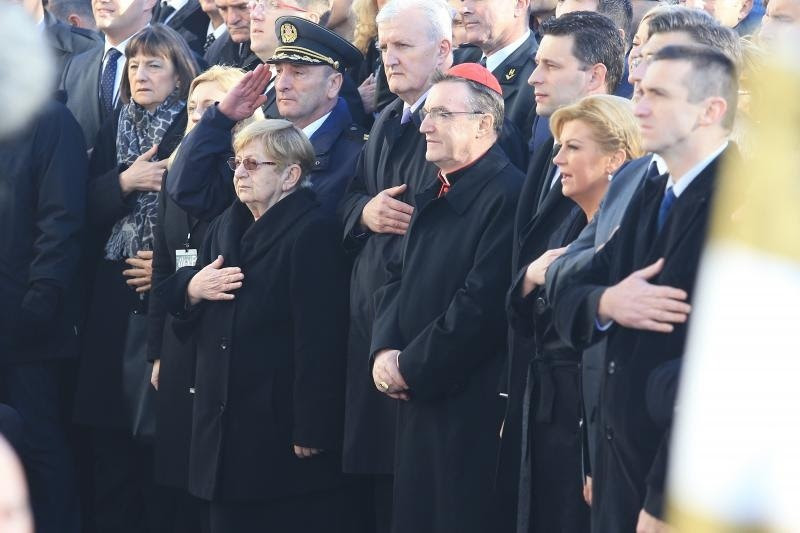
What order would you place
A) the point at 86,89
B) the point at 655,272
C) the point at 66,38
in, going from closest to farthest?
the point at 655,272 → the point at 86,89 → the point at 66,38

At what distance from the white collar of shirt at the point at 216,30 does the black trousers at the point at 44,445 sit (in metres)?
2.61

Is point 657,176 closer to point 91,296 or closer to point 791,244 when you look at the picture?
point 791,244

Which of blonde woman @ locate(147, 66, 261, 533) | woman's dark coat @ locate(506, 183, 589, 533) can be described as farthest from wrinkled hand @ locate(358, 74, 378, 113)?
woman's dark coat @ locate(506, 183, 589, 533)

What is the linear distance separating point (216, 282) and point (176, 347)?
492mm

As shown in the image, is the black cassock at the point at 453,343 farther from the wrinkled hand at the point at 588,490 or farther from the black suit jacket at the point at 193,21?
the black suit jacket at the point at 193,21

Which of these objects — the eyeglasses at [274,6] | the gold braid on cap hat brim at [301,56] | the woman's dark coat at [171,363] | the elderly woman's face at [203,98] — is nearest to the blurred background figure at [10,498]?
the woman's dark coat at [171,363]

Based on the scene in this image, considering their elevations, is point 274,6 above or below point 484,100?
above

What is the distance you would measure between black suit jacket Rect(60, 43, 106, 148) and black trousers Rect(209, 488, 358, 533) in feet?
8.54

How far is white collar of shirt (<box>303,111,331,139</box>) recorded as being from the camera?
23.0 ft

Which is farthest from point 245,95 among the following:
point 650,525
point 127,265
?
point 650,525

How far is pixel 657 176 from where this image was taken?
4523 mm

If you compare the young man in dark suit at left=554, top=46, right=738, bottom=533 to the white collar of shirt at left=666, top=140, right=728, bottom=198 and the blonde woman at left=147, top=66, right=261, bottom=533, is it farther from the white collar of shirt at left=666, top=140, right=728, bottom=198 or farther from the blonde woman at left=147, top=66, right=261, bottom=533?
the blonde woman at left=147, top=66, right=261, bottom=533

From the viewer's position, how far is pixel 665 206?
14.4 ft

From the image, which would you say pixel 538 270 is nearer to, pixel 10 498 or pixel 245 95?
pixel 245 95
